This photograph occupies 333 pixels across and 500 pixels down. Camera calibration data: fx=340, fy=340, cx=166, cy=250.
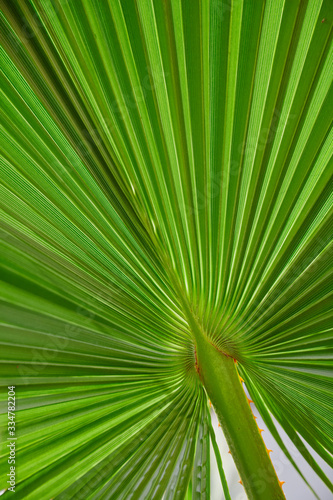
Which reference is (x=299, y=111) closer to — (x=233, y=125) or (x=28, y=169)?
(x=233, y=125)

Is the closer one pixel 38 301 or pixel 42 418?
pixel 38 301

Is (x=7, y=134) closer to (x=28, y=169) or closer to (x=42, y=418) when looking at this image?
(x=28, y=169)

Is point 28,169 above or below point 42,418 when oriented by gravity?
above

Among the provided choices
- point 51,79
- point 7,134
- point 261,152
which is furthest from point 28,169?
point 261,152

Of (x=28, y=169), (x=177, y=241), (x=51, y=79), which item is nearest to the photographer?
(x=51, y=79)

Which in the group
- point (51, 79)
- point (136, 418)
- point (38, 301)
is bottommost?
point (136, 418)

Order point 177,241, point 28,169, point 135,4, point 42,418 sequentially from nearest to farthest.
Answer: point 135,4 → point 28,169 → point 42,418 → point 177,241
